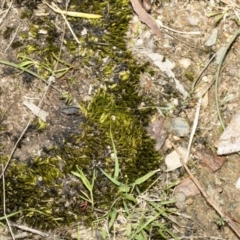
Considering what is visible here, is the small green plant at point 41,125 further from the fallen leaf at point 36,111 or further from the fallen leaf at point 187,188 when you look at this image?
the fallen leaf at point 187,188

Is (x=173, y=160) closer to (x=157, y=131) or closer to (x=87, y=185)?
(x=157, y=131)

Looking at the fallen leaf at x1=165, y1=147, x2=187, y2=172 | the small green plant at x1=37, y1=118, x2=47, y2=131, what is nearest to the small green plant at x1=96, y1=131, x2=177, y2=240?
the fallen leaf at x1=165, y1=147, x2=187, y2=172

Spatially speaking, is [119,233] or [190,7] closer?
[119,233]

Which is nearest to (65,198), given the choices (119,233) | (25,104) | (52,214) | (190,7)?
(52,214)

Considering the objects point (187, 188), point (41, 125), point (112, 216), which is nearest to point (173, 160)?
point (187, 188)

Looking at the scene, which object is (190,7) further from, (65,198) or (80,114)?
(65,198)

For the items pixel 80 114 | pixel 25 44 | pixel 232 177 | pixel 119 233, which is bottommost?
pixel 119 233

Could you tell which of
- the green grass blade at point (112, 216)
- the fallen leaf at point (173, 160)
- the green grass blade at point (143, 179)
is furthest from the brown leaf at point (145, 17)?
the green grass blade at point (112, 216)
